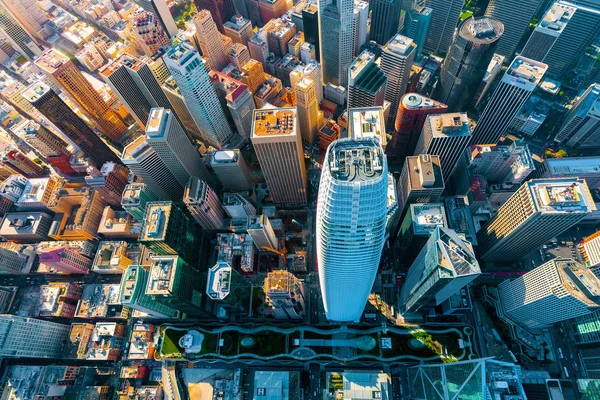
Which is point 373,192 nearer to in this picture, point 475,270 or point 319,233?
point 319,233

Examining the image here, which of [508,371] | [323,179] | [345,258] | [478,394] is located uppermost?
[323,179]

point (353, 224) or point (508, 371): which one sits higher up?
point (353, 224)

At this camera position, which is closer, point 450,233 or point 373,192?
point 373,192

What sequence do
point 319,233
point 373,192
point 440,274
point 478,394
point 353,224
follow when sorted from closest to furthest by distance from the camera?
point 373,192
point 353,224
point 319,233
point 478,394
point 440,274

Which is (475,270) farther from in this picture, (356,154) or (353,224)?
(356,154)

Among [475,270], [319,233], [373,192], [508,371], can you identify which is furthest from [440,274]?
[373,192]

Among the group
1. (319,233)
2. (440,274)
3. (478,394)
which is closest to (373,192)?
(319,233)

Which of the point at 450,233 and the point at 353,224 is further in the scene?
the point at 450,233

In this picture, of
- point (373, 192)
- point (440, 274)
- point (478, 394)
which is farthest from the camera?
point (440, 274)

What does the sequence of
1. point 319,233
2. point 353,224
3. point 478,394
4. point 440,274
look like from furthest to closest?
1. point 440,274
2. point 478,394
3. point 319,233
4. point 353,224
